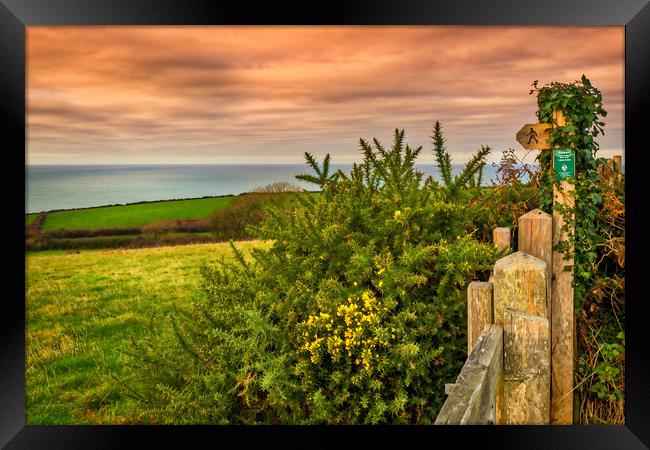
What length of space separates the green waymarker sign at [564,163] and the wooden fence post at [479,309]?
1748 mm

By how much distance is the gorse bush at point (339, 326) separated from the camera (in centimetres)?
367

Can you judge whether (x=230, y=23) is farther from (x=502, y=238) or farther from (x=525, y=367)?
(x=525, y=367)

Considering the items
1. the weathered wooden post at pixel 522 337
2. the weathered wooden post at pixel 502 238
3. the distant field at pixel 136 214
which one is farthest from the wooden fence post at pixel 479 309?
the distant field at pixel 136 214

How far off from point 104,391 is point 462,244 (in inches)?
180

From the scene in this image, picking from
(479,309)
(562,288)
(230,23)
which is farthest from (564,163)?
(230,23)

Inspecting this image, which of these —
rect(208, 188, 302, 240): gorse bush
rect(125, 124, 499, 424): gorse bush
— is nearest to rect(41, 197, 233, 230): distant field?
rect(208, 188, 302, 240): gorse bush

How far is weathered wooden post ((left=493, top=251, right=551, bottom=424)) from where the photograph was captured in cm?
274

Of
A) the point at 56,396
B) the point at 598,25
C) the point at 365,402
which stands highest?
the point at 598,25

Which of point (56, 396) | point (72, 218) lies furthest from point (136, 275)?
point (72, 218)

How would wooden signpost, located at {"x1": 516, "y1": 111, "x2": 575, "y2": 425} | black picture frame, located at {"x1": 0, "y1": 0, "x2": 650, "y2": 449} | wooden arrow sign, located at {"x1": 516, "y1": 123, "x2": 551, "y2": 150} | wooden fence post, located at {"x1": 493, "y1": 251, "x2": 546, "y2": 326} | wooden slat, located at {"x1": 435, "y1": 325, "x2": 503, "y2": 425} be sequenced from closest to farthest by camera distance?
wooden slat, located at {"x1": 435, "y1": 325, "x2": 503, "y2": 425}
wooden fence post, located at {"x1": 493, "y1": 251, "x2": 546, "y2": 326}
black picture frame, located at {"x1": 0, "y1": 0, "x2": 650, "y2": 449}
wooden signpost, located at {"x1": 516, "y1": 111, "x2": 575, "y2": 425}
wooden arrow sign, located at {"x1": 516, "y1": 123, "x2": 551, "y2": 150}

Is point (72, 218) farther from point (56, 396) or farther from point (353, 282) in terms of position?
point (353, 282)

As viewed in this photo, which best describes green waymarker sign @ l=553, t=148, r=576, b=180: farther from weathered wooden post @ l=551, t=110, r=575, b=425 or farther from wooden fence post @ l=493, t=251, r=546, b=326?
wooden fence post @ l=493, t=251, r=546, b=326

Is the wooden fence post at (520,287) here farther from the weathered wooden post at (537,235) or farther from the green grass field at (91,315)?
the green grass field at (91,315)

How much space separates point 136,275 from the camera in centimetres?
1198
